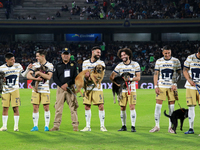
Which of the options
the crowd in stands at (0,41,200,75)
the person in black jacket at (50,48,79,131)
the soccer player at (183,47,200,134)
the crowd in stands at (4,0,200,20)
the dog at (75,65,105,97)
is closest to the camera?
the soccer player at (183,47,200,134)

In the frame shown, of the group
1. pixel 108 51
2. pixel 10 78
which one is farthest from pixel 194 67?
pixel 108 51

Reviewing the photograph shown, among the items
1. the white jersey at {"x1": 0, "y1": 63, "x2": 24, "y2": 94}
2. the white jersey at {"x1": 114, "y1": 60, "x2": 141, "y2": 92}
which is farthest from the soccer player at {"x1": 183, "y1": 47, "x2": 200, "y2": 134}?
the white jersey at {"x1": 0, "y1": 63, "x2": 24, "y2": 94}

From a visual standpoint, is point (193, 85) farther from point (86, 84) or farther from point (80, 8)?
point (80, 8)

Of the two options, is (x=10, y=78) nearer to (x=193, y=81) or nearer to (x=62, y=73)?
(x=62, y=73)

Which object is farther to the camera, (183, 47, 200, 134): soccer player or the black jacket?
the black jacket

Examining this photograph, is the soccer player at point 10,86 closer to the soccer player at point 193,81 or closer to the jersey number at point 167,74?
the jersey number at point 167,74

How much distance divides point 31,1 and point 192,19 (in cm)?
2289

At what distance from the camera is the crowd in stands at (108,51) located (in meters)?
35.6

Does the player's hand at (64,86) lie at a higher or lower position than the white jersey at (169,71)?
lower

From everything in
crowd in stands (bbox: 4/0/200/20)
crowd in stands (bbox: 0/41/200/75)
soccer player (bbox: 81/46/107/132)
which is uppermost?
crowd in stands (bbox: 4/0/200/20)

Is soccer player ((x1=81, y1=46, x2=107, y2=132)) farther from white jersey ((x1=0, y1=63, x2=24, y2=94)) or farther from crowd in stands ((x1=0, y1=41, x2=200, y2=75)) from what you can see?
crowd in stands ((x1=0, y1=41, x2=200, y2=75))

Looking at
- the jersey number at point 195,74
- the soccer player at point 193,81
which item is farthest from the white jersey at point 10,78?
the jersey number at point 195,74

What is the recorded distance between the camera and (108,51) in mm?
38469

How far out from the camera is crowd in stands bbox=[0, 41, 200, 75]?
35.6 meters
